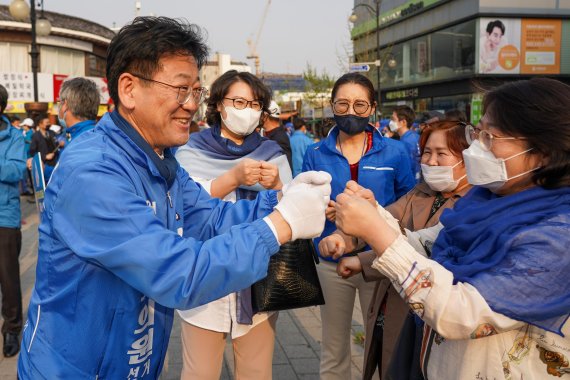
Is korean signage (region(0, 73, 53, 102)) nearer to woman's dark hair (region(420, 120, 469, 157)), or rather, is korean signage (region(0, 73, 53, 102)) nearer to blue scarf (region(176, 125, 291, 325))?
blue scarf (region(176, 125, 291, 325))

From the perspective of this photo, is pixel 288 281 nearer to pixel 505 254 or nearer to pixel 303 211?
pixel 303 211

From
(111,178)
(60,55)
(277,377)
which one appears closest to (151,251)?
(111,178)

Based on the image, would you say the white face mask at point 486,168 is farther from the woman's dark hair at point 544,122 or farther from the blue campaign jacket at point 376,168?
the blue campaign jacket at point 376,168

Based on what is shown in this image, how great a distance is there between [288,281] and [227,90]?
4.61 ft

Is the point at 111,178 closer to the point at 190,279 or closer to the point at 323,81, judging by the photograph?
the point at 190,279

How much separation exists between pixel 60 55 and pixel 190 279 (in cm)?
3586

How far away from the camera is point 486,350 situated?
189cm

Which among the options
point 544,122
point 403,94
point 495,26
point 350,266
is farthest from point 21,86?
point 403,94

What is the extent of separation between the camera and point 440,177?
2967mm

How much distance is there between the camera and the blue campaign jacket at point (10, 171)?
467cm

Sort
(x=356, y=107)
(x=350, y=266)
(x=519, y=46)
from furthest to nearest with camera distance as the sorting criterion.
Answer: (x=519, y=46) → (x=356, y=107) → (x=350, y=266)

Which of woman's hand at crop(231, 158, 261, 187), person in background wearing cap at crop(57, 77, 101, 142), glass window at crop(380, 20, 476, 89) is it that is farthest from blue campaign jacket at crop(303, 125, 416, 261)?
glass window at crop(380, 20, 476, 89)

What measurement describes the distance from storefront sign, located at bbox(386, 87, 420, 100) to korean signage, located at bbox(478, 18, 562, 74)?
6630 millimetres

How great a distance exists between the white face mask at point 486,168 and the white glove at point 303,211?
607 mm
